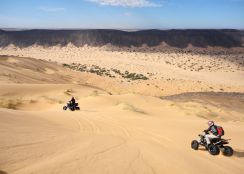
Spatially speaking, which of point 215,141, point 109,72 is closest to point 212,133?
point 215,141

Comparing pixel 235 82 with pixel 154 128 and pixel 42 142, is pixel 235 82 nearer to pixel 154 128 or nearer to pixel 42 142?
pixel 154 128

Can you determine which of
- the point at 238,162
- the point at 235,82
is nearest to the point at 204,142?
the point at 238,162

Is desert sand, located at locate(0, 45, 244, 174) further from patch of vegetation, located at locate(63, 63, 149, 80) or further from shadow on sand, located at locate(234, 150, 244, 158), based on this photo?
patch of vegetation, located at locate(63, 63, 149, 80)

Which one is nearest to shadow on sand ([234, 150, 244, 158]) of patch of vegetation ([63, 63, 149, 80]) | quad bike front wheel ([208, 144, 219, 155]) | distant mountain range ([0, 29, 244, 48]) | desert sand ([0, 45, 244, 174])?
desert sand ([0, 45, 244, 174])

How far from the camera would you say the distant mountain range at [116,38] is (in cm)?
9150

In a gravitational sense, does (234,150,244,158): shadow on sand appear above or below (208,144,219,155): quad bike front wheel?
below

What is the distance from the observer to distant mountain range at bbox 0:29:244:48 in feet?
300

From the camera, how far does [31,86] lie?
31734 millimetres

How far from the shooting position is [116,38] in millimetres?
93125

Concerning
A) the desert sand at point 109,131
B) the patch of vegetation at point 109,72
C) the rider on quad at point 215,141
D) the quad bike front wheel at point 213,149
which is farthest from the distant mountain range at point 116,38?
the quad bike front wheel at point 213,149

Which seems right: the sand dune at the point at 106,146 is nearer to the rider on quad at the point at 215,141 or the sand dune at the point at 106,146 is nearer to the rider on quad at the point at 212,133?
the rider on quad at the point at 215,141

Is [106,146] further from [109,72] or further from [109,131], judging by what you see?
[109,72]

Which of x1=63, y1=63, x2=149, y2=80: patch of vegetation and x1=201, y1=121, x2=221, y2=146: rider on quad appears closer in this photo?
x1=201, y1=121, x2=221, y2=146: rider on quad

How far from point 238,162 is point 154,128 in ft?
17.5
